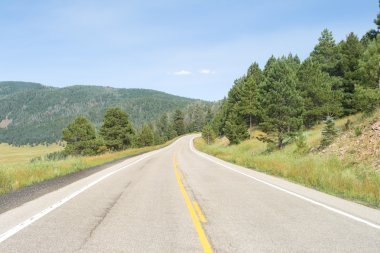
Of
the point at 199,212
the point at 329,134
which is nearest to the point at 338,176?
the point at 199,212

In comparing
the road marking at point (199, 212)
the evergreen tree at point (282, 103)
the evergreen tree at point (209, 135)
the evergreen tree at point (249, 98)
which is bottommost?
the road marking at point (199, 212)

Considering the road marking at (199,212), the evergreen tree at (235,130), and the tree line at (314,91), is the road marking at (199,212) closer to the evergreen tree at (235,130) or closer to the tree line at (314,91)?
the tree line at (314,91)

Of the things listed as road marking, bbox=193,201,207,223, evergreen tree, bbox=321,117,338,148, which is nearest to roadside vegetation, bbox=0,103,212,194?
road marking, bbox=193,201,207,223

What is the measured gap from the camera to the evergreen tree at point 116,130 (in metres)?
66.9

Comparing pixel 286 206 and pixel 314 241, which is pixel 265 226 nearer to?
pixel 314 241

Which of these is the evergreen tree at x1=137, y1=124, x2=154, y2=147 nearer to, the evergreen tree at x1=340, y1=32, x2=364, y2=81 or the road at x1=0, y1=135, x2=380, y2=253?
the evergreen tree at x1=340, y1=32, x2=364, y2=81

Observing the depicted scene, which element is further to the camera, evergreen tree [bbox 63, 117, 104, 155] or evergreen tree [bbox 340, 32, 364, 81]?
evergreen tree [bbox 63, 117, 104, 155]

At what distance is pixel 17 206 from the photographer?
987 cm

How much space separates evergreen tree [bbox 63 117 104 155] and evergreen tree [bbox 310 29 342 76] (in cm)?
4031

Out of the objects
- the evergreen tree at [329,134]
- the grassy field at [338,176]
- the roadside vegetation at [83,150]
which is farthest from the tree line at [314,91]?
the roadside vegetation at [83,150]

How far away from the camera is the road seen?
614 cm

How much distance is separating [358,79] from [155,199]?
4218 cm

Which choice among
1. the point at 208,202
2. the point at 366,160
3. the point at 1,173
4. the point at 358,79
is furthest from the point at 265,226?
the point at 358,79

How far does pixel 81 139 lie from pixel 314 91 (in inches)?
1714
